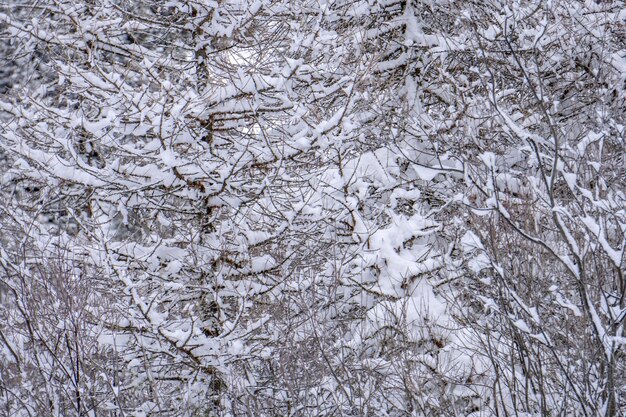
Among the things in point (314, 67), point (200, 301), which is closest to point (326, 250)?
point (200, 301)

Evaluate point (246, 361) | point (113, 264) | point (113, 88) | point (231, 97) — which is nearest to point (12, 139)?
point (113, 88)

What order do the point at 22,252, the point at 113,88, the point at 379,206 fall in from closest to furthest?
the point at 22,252 → the point at 113,88 → the point at 379,206

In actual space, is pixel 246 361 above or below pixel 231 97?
below

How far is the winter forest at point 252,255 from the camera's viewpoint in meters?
4.91

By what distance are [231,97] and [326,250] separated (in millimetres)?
2038

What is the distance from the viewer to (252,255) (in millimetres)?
6750

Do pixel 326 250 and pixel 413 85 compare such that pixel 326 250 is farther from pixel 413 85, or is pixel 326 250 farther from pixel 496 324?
pixel 413 85

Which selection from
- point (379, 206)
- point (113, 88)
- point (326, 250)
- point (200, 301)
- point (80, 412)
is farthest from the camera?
point (379, 206)

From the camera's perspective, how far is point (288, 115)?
6.96 metres

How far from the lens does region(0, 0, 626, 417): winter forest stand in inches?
193

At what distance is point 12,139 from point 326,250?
3309mm

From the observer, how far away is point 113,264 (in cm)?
577

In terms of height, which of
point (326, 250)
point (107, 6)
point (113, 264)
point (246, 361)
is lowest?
point (246, 361)

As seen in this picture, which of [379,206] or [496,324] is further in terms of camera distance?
[379,206]
